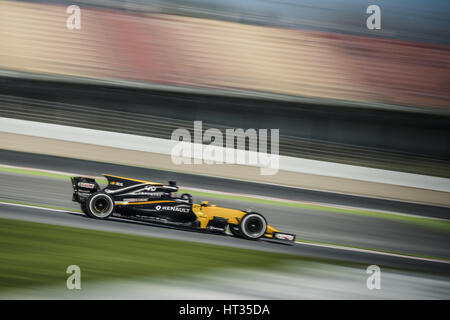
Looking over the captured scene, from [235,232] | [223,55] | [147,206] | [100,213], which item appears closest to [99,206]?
[100,213]

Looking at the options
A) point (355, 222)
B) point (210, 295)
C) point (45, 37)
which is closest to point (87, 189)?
point (210, 295)

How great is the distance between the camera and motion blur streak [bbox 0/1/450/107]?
12867 mm

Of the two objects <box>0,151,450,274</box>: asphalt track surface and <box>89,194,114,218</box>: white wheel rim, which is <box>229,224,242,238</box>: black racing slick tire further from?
<box>89,194,114,218</box>: white wheel rim

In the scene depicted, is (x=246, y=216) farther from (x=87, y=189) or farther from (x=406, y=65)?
(x=406, y=65)

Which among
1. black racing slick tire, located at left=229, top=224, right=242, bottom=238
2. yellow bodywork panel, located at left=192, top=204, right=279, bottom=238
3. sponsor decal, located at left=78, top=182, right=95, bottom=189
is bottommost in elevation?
black racing slick tire, located at left=229, top=224, right=242, bottom=238

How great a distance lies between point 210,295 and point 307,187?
6.81 m

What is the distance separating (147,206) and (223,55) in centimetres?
793

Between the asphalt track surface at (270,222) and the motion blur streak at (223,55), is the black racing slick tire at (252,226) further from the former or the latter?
the motion blur streak at (223,55)

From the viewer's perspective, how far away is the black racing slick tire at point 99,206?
6359mm

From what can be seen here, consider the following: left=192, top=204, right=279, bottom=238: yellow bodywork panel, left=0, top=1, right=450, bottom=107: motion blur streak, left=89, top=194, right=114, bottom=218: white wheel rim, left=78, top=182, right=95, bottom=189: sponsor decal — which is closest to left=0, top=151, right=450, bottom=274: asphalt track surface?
left=89, top=194, right=114, bottom=218: white wheel rim

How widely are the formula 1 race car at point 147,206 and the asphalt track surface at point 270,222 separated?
0.13 metres

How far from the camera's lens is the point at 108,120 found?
11.6m

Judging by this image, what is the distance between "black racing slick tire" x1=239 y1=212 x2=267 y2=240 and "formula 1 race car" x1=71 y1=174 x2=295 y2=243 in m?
0.01

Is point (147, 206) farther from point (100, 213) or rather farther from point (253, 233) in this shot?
point (253, 233)
